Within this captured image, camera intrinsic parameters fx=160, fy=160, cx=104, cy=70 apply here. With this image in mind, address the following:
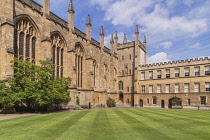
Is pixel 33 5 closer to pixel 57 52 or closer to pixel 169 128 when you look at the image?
pixel 57 52

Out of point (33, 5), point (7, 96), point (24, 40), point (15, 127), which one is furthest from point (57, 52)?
point (15, 127)

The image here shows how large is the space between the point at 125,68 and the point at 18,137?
1623 inches

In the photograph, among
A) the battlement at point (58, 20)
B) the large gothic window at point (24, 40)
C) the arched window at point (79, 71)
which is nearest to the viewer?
the large gothic window at point (24, 40)

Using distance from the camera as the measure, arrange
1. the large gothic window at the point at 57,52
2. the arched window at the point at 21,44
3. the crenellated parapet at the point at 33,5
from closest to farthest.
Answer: the arched window at the point at 21,44, the crenellated parapet at the point at 33,5, the large gothic window at the point at 57,52

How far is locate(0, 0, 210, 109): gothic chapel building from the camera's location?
20609mm

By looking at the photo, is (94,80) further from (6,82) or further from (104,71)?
(6,82)

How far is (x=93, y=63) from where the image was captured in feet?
123

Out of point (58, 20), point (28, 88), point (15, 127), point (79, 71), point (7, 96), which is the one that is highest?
point (58, 20)

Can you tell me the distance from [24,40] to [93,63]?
58.8 feet

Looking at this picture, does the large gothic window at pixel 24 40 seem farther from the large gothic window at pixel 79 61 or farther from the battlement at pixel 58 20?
the large gothic window at pixel 79 61

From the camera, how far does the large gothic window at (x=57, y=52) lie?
26.7 metres

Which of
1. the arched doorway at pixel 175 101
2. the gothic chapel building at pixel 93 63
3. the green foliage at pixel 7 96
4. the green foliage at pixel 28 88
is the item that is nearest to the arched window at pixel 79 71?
the gothic chapel building at pixel 93 63

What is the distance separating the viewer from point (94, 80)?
37594 millimetres

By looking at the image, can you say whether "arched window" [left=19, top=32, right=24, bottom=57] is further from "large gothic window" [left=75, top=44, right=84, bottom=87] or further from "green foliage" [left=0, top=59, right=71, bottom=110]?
"large gothic window" [left=75, top=44, right=84, bottom=87]
